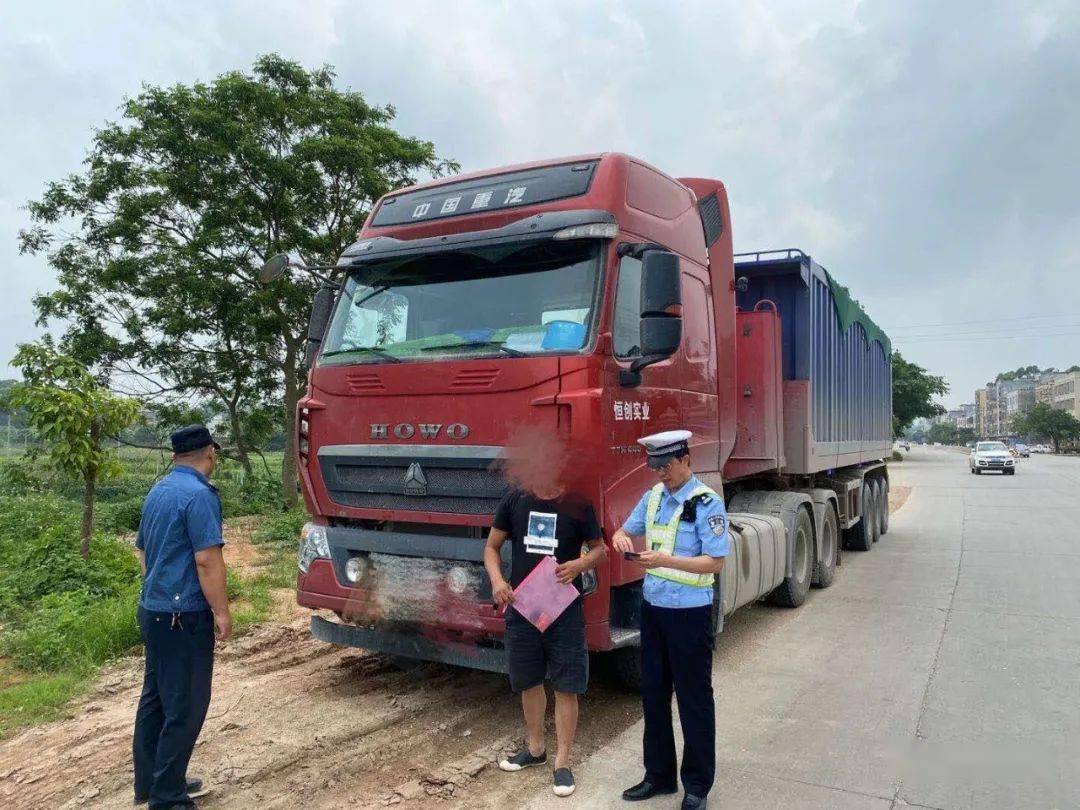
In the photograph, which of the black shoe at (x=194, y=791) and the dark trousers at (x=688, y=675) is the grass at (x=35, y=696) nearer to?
the black shoe at (x=194, y=791)

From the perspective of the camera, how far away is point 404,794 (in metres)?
3.68

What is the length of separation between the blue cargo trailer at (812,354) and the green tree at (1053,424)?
97.0 meters

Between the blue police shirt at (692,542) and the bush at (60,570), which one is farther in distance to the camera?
the bush at (60,570)

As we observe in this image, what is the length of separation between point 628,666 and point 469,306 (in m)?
2.43

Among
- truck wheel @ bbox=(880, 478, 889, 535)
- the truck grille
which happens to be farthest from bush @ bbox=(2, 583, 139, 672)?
truck wheel @ bbox=(880, 478, 889, 535)

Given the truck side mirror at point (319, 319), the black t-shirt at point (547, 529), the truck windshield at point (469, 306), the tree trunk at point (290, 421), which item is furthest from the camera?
the tree trunk at point (290, 421)

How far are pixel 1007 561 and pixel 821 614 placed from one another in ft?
14.5

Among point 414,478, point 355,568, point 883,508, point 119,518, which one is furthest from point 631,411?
point 119,518

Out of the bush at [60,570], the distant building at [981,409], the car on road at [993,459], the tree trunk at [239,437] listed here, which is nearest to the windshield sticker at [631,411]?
the bush at [60,570]

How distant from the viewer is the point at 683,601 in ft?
11.3

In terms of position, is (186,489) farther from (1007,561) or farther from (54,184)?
(54,184)

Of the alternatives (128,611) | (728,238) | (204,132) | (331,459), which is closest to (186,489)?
(331,459)

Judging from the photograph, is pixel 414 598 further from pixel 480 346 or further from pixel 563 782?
pixel 480 346

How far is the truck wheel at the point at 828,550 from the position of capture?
8.52 metres
